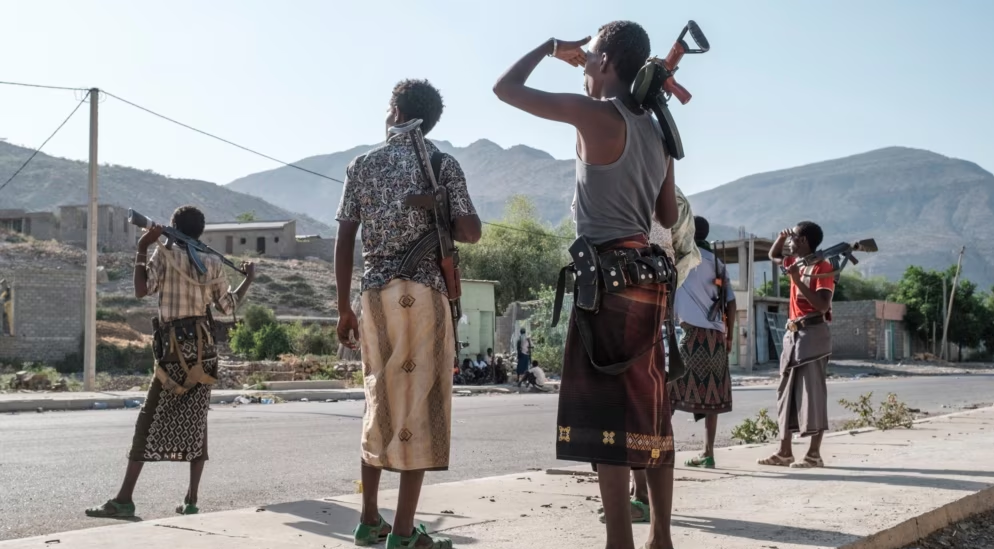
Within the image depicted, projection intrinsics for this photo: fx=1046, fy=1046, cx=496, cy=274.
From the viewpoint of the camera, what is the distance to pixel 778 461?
785cm

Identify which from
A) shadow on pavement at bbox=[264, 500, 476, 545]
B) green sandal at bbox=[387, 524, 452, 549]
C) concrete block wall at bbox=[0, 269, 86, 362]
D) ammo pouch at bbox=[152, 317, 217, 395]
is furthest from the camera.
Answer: concrete block wall at bbox=[0, 269, 86, 362]

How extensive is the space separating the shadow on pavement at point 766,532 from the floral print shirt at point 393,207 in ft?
5.82

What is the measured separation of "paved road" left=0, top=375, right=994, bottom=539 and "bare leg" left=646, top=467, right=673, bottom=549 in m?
3.35

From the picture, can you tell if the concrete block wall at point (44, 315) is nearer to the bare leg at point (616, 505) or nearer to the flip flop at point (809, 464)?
the flip flop at point (809, 464)

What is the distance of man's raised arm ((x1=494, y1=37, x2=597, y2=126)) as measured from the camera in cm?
380

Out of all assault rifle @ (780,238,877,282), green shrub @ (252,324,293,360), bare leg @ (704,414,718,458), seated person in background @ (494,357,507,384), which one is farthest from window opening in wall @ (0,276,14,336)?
assault rifle @ (780,238,877,282)

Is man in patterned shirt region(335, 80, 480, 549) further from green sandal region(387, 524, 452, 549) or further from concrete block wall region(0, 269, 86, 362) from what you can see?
concrete block wall region(0, 269, 86, 362)

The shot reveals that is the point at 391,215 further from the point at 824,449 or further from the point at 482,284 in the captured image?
the point at 482,284

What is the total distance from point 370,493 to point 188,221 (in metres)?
2.68

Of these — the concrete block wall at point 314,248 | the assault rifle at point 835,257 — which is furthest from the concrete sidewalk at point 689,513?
the concrete block wall at point 314,248

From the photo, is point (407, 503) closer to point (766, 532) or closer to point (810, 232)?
point (766, 532)

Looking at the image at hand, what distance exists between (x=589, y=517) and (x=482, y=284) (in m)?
30.2

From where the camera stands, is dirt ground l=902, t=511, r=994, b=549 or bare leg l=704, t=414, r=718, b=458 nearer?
dirt ground l=902, t=511, r=994, b=549

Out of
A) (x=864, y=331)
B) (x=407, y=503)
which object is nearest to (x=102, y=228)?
(x=864, y=331)
